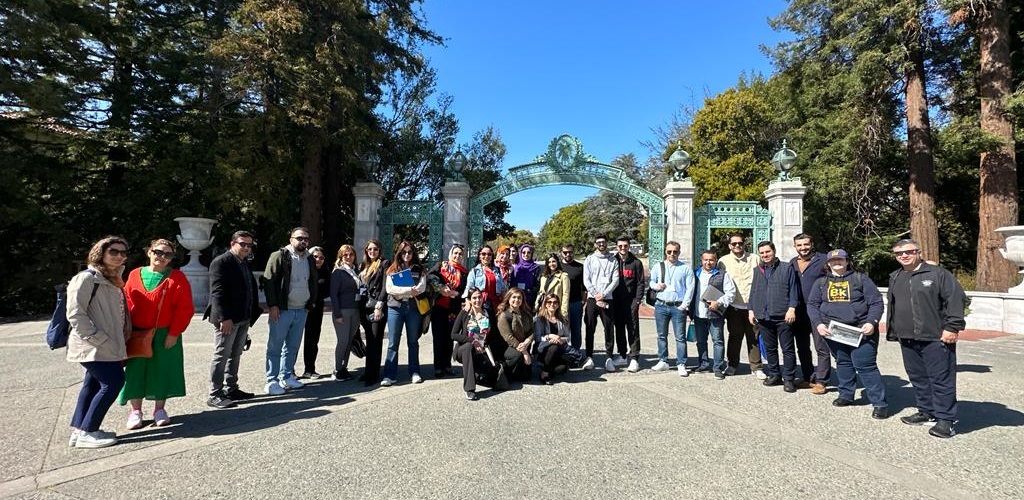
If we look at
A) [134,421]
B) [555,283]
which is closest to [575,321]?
[555,283]

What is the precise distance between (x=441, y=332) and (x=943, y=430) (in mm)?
4611

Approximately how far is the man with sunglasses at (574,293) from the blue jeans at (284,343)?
122 inches

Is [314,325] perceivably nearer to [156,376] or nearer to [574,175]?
[156,376]

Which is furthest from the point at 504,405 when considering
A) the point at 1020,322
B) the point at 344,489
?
the point at 1020,322

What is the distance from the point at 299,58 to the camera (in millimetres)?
12117

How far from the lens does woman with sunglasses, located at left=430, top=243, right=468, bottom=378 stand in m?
5.57

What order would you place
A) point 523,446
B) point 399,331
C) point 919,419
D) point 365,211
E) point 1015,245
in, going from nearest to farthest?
point 523,446 → point 919,419 → point 399,331 → point 1015,245 → point 365,211

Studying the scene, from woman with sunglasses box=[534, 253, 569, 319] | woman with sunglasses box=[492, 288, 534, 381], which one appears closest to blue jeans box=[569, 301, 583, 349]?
woman with sunglasses box=[534, 253, 569, 319]

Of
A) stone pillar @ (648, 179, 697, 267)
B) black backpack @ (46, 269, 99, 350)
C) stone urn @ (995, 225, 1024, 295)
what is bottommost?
black backpack @ (46, 269, 99, 350)

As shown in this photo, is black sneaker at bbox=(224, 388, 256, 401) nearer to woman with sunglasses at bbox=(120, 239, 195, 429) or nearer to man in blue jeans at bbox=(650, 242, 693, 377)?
woman with sunglasses at bbox=(120, 239, 195, 429)

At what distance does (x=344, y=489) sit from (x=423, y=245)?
18909 mm

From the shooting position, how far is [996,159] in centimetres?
1171

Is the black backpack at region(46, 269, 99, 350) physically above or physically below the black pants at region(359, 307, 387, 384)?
above

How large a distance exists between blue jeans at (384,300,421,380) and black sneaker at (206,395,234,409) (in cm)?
148
